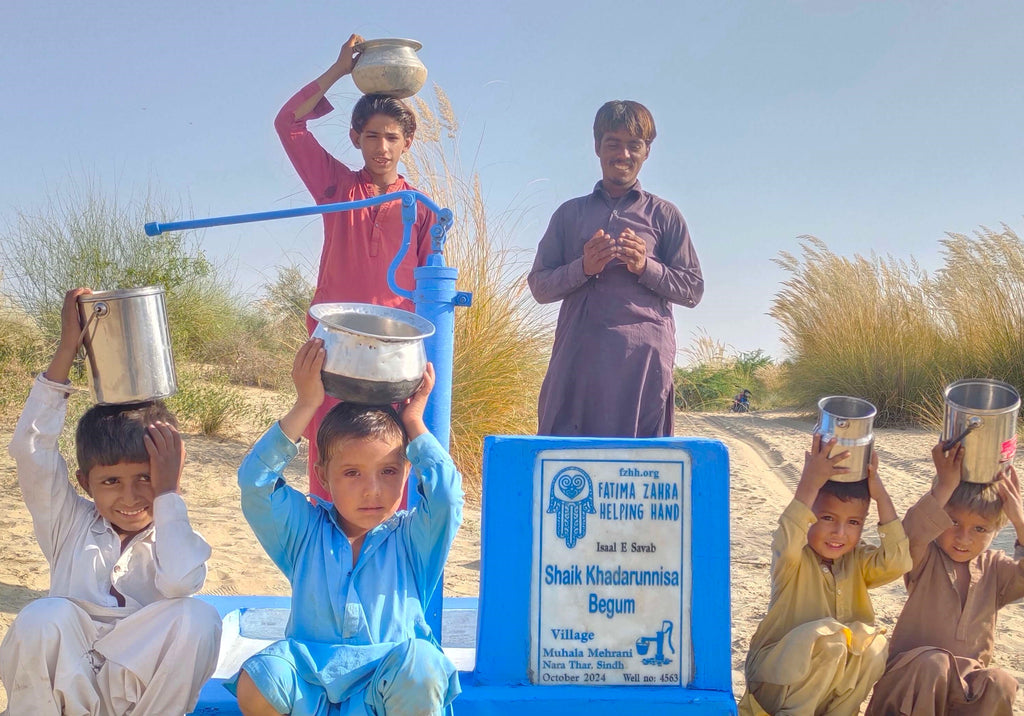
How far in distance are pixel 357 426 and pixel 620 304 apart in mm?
1375

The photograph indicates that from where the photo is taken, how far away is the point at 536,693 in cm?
242

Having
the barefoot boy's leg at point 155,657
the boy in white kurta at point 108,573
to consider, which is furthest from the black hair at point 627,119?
the barefoot boy's leg at point 155,657

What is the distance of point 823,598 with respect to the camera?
8.76 ft

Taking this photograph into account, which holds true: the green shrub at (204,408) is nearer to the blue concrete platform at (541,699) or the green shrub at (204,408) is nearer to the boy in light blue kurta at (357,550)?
the blue concrete platform at (541,699)

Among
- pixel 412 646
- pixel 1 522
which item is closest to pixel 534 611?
pixel 412 646

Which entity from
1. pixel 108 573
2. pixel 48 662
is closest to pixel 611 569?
pixel 108 573

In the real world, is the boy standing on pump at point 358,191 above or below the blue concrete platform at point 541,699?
above

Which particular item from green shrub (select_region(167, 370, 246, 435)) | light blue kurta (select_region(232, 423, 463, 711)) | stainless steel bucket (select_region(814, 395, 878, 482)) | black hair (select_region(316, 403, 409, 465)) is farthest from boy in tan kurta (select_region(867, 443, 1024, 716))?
green shrub (select_region(167, 370, 246, 435))

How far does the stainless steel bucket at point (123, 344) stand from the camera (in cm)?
247

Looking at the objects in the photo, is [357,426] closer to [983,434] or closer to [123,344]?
[123,344]

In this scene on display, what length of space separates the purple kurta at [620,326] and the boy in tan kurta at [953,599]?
1.02 m

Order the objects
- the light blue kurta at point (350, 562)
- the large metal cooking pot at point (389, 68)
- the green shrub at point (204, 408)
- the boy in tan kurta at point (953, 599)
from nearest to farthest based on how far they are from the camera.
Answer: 1. the light blue kurta at point (350, 562)
2. the boy in tan kurta at point (953, 599)
3. the large metal cooking pot at point (389, 68)
4. the green shrub at point (204, 408)

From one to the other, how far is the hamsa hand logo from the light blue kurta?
1.17ft

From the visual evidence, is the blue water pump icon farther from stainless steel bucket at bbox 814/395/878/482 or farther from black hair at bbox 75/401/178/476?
black hair at bbox 75/401/178/476
